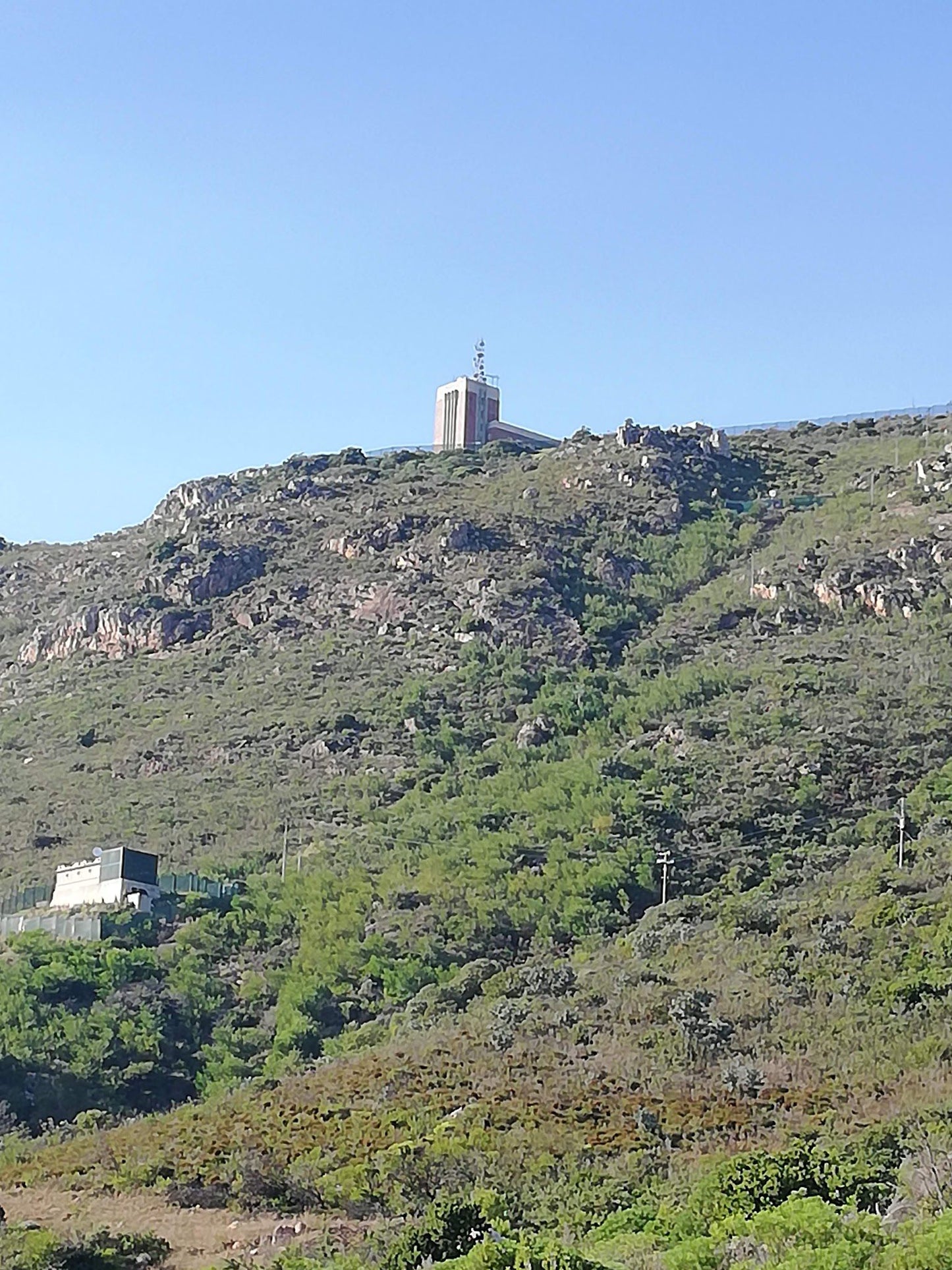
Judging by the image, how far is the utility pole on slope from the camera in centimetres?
4623

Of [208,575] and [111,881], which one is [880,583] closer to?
[208,575]

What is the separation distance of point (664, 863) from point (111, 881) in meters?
14.2

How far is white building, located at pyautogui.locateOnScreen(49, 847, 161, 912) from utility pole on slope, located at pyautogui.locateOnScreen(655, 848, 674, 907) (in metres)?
13.0

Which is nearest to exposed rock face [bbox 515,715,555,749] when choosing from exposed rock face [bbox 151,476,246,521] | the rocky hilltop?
the rocky hilltop

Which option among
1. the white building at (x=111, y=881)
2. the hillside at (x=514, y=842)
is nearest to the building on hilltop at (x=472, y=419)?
the hillside at (x=514, y=842)

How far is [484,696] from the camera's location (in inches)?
2392

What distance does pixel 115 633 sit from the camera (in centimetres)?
7012

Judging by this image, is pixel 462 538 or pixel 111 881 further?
pixel 462 538

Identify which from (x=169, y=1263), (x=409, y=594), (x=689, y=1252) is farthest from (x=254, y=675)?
(x=689, y=1252)

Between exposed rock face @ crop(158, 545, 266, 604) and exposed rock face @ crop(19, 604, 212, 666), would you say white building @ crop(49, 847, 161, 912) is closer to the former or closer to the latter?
exposed rock face @ crop(19, 604, 212, 666)

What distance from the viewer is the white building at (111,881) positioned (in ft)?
152

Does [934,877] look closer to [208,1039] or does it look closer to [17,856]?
[208,1039]

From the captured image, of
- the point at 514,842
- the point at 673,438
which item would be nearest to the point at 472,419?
the point at 673,438

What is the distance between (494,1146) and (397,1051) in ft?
25.8
